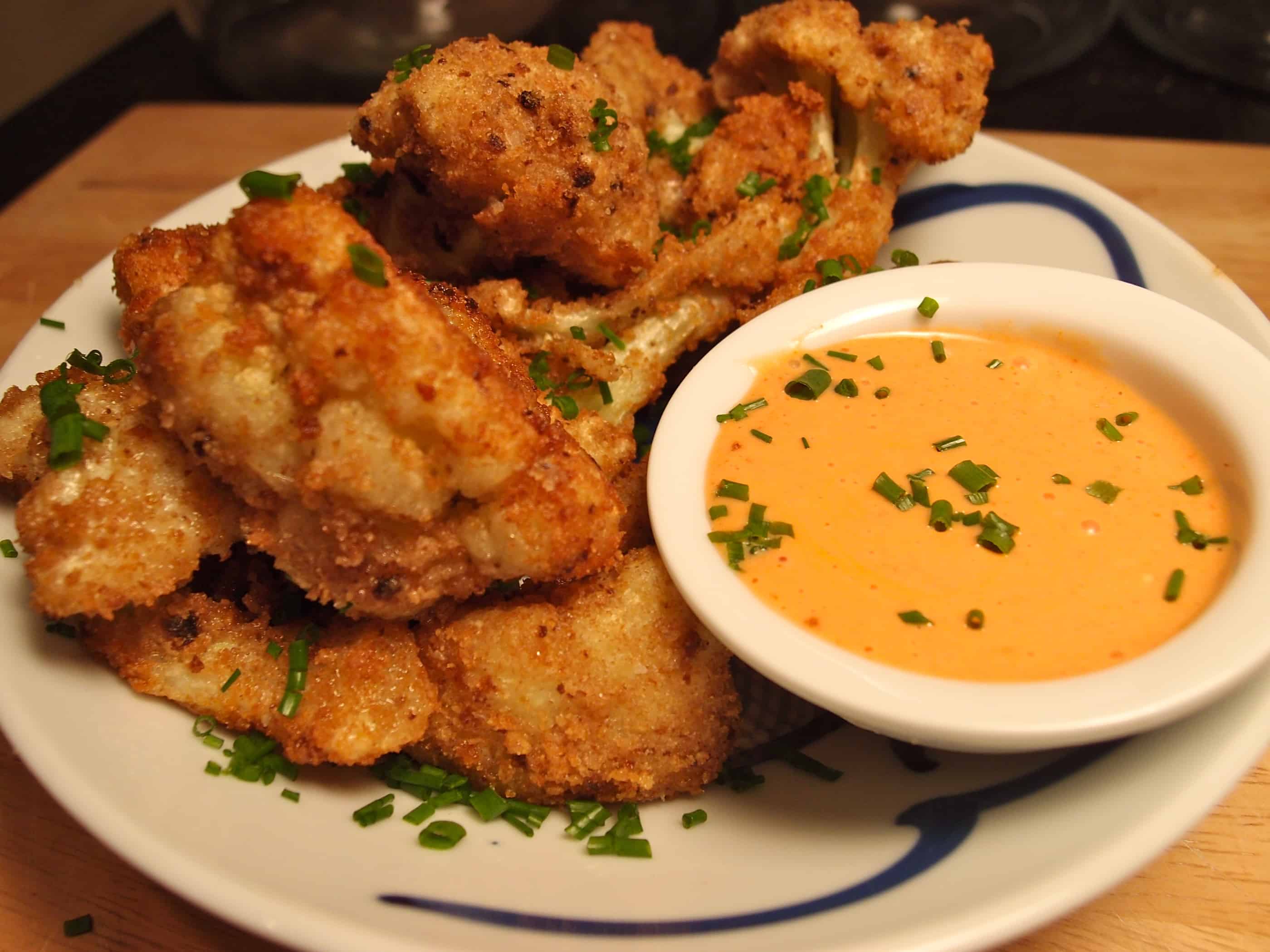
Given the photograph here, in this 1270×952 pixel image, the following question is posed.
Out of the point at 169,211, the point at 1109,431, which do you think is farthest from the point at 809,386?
the point at 169,211

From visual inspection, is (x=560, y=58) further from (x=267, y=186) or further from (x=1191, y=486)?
(x=1191, y=486)

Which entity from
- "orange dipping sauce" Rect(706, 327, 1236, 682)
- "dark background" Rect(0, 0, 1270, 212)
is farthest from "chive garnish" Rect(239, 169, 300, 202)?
"dark background" Rect(0, 0, 1270, 212)

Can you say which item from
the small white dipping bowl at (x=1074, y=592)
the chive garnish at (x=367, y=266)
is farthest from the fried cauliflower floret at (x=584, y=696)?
the chive garnish at (x=367, y=266)

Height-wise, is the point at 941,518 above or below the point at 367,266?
below

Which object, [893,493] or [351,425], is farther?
[893,493]

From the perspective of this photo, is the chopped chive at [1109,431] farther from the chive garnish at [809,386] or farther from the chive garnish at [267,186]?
the chive garnish at [267,186]

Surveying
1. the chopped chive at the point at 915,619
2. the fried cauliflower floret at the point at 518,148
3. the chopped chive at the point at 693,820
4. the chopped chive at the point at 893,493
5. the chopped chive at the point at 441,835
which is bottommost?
the chopped chive at the point at 693,820
